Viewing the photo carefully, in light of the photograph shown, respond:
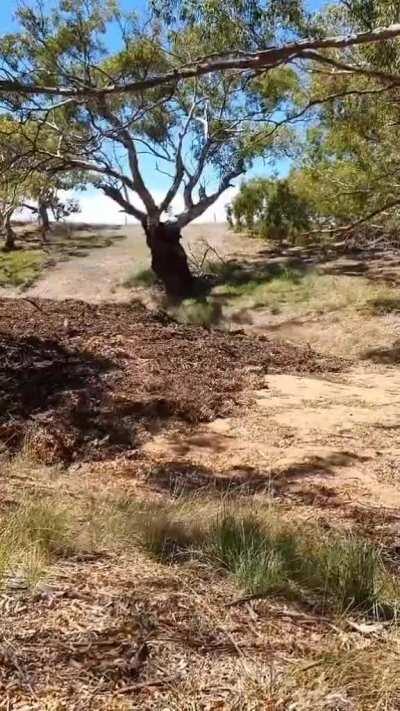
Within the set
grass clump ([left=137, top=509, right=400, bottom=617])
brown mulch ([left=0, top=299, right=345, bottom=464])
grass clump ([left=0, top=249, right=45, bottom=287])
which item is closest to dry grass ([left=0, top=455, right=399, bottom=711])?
grass clump ([left=137, top=509, right=400, bottom=617])

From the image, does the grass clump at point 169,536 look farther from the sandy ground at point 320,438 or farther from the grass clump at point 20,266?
the grass clump at point 20,266

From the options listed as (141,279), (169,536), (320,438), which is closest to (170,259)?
(141,279)

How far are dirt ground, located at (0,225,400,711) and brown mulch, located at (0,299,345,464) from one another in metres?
0.03

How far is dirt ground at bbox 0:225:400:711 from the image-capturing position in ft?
8.27

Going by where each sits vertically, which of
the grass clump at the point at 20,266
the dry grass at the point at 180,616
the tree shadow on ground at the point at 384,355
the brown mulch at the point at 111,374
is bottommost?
the tree shadow on ground at the point at 384,355

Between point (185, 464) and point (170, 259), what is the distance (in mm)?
13169

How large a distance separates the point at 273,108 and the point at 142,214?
433 cm

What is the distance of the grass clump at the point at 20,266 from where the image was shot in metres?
22.6

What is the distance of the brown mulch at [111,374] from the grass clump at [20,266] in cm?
802

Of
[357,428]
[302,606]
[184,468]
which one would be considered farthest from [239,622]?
[357,428]

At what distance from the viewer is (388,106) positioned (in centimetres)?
1210

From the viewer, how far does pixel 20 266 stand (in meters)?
24.4

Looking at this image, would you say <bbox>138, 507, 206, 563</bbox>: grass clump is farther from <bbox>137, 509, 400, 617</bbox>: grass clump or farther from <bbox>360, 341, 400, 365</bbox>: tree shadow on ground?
<bbox>360, 341, 400, 365</bbox>: tree shadow on ground

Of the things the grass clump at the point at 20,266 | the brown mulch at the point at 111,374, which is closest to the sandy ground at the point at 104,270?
the grass clump at the point at 20,266
